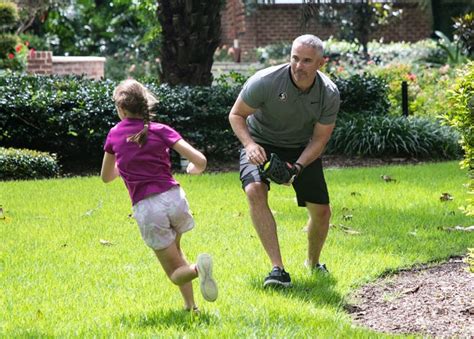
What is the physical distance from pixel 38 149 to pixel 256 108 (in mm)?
7350

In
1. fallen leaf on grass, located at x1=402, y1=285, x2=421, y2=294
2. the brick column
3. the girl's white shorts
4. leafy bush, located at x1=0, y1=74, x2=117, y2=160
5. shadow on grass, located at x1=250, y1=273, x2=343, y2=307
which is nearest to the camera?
the girl's white shorts

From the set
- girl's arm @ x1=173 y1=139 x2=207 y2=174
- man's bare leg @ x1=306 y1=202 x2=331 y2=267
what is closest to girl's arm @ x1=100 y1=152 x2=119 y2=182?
girl's arm @ x1=173 y1=139 x2=207 y2=174

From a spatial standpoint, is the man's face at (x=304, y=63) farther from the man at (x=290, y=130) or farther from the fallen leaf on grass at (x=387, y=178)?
the fallen leaf on grass at (x=387, y=178)

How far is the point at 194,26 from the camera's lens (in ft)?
45.8

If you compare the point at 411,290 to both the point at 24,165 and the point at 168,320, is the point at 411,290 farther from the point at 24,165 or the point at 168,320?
the point at 24,165

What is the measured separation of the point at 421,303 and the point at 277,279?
884 millimetres

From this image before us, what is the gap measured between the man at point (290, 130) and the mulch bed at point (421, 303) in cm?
51

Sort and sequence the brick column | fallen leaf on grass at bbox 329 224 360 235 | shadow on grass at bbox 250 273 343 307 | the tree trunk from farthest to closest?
the brick column, the tree trunk, fallen leaf on grass at bbox 329 224 360 235, shadow on grass at bbox 250 273 343 307

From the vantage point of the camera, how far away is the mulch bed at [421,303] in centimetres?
498

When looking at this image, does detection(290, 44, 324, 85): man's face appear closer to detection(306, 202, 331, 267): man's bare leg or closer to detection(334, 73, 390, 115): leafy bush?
detection(306, 202, 331, 267): man's bare leg

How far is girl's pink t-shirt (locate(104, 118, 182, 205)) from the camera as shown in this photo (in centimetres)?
491

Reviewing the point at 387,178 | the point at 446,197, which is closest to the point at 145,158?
the point at 446,197

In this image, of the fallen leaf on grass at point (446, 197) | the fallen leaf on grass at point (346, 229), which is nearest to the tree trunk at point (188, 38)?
the fallen leaf on grass at point (446, 197)

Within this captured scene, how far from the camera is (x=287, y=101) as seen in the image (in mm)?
5926
